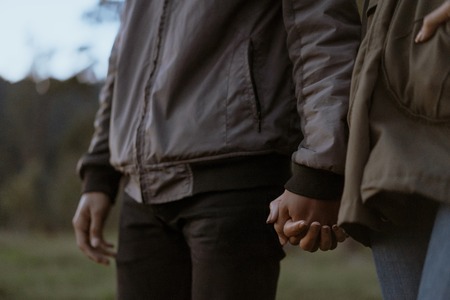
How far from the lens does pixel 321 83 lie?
1.97 metres

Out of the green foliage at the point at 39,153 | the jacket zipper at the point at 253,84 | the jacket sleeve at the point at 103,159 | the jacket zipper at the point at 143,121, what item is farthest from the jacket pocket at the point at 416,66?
the green foliage at the point at 39,153

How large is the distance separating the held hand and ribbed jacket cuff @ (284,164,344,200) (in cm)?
39

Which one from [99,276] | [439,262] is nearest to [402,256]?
[439,262]

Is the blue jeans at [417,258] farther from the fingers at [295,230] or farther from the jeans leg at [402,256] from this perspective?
the fingers at [295,230]

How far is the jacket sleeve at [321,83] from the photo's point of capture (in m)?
1.88

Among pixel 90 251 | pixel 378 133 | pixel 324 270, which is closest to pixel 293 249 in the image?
pixel 324 270

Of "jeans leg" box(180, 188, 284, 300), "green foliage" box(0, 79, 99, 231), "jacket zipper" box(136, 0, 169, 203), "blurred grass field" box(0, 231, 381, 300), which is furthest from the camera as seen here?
"green foliage" box(0, 79, 99, 231)

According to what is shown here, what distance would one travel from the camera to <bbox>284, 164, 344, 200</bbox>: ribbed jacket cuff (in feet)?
6.18

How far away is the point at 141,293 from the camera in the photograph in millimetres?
2328

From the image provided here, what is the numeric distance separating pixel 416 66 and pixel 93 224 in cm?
125

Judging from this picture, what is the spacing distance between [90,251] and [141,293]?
0.36 metres

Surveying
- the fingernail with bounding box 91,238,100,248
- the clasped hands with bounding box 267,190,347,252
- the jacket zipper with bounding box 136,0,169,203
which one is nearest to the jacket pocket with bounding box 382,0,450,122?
the clasped hands with bounding box 267,190,347,252

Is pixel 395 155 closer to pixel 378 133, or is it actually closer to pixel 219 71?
pixel 378 133

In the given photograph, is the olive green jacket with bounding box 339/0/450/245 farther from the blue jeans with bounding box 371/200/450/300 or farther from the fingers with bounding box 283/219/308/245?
the fingers with bounding box 283/219/308/245
